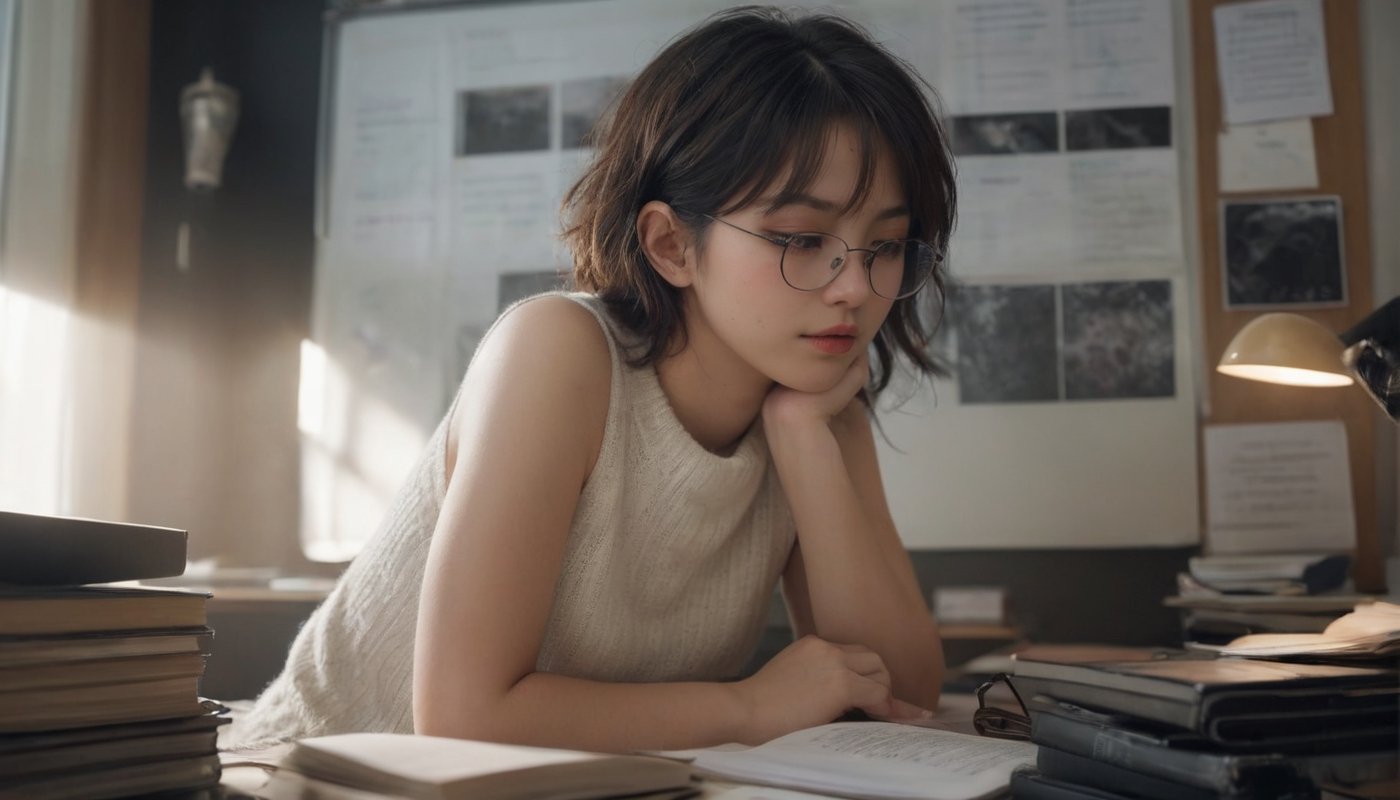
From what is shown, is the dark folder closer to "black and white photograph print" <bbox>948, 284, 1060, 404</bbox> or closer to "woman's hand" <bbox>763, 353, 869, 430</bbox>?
"woman's hand" <bbox>763, 353, 869, 430</bbox>

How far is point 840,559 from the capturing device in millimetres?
1283

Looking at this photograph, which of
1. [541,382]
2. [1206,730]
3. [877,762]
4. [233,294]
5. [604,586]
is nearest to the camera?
[1206,730]

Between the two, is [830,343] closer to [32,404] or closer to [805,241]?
[805,241]

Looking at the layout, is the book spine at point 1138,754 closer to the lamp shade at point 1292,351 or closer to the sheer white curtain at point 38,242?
the lamp shade at point 1292,351

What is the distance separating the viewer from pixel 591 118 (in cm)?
259

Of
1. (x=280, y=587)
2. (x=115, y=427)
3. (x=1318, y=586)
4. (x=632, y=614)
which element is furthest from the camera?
(x=115, y=427)

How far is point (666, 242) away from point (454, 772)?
2.35ft

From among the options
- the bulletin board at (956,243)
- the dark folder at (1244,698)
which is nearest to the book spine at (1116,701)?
the dark folder at (1244,698)

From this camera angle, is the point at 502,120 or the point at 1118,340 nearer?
the point at 1118,340

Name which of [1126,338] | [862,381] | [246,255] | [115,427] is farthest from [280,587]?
[1126,338]

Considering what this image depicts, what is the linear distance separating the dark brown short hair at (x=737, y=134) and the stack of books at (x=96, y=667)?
0.62 metres

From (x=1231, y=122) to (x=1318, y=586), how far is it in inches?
37.5

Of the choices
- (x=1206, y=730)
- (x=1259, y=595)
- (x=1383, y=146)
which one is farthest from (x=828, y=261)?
(x=1383, y=146)

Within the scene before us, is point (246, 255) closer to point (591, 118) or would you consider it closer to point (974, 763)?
point (591, 118)
